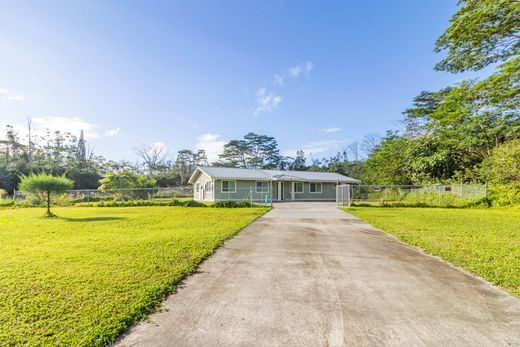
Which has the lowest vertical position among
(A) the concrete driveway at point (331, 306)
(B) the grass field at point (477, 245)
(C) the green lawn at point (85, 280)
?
(A) the concrete driveway at point (331, 306)

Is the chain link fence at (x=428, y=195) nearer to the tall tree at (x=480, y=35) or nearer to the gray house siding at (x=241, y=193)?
the tall tree at (x=480, y=35)

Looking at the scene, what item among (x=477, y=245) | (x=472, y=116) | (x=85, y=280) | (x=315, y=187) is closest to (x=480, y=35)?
(x=472, y=116)

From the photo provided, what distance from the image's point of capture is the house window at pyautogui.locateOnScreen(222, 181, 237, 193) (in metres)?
22.7

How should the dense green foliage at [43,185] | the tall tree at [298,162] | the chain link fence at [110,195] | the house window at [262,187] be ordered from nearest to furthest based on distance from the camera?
the dense green foliage at [43,185] < the chain link fence at [110,195] < the house window at [262,187] < the tall tree at [298,162]

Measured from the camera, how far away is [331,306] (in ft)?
9.99

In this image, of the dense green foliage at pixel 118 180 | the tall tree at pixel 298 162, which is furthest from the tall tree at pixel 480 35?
the tall tree at pixel 298 162

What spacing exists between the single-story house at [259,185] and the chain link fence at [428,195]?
5873 millimetres

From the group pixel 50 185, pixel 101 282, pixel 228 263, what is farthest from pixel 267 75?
pixel 101 282

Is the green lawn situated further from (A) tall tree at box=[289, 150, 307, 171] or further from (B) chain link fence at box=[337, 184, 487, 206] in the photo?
(A) tall tree at box=[289, 150, 307, 171]

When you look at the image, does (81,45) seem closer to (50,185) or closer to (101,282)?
(50,185)

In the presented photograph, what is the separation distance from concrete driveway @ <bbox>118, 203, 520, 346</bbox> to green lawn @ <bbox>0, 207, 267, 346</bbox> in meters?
0.31

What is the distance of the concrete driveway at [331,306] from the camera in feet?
7.90

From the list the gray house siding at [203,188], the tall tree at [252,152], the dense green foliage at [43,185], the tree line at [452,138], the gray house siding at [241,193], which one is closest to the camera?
the dense green foliage at [43,185]

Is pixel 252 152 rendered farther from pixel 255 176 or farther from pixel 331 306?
pixel 331 306
